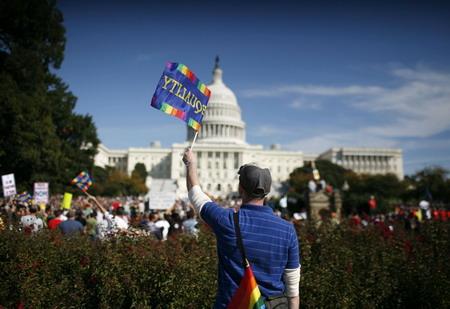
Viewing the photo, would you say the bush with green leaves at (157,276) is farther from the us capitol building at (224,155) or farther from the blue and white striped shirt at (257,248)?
the us capitol building at (224,155)

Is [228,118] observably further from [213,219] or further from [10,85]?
[213,219]

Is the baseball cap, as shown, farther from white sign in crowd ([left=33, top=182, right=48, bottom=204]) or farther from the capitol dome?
the capitol dome

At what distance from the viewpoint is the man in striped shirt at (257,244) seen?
283 cm

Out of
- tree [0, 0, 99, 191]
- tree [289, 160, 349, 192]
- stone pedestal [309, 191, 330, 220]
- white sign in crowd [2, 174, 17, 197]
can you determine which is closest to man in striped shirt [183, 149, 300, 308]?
white sign in crowd [2, 174, 17, 197]

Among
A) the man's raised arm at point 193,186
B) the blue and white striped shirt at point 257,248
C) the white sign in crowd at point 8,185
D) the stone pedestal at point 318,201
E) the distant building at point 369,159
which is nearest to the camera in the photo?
the blue and white striped shirt at point 257,248

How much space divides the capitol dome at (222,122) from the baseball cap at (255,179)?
101261 mm

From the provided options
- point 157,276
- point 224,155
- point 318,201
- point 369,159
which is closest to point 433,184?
point 318,201

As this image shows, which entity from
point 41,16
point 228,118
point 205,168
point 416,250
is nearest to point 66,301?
point 416,250

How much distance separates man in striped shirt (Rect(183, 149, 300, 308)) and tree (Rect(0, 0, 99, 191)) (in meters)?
20.9

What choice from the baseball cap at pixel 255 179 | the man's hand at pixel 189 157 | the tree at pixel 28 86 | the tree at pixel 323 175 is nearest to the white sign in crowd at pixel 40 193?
the tree at pixel 28 86

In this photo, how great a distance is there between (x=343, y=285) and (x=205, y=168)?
97.1 meters

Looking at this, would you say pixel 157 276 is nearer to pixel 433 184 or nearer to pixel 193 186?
pixel 193 186

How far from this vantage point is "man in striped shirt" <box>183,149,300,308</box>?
2834 millimetres

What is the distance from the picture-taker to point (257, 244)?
9.28 feet
